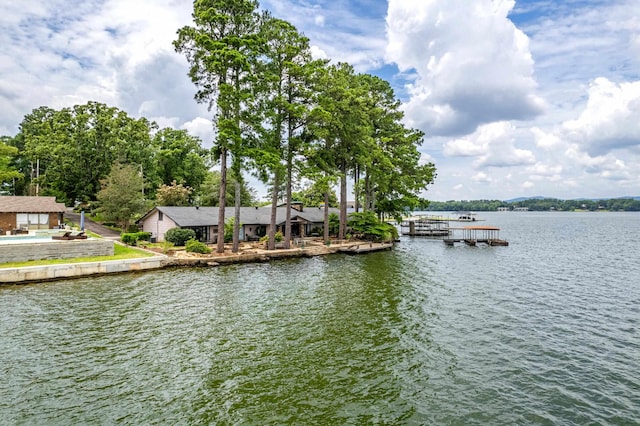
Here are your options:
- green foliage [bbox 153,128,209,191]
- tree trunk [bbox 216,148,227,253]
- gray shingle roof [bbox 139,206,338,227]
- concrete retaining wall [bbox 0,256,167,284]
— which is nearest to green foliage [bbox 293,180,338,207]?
gray shingle roof [bbox 139,206,338,227]

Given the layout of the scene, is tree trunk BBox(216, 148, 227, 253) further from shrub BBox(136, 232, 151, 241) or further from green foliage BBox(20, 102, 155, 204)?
green foliage BBox(20, 102, 155, 204)

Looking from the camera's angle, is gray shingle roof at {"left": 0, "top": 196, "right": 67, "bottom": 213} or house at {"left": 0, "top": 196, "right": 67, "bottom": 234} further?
gray shingle roof at {"left": 0, "top": 196, "right": 67, "bottom": 213}

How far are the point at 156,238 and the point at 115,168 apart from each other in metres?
12.0

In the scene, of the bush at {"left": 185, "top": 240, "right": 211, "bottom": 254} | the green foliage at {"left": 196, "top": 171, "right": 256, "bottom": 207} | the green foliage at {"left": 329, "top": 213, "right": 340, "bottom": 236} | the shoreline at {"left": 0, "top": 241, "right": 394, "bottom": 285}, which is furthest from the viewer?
the green foliage at {"left": 196, "top": 171, "right": 256, "bottom": 207}


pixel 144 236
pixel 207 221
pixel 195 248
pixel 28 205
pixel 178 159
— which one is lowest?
pixel 195 248

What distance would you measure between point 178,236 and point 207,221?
3.99 m

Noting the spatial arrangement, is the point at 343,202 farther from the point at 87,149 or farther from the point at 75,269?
the point at 87,149

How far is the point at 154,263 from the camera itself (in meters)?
26.9

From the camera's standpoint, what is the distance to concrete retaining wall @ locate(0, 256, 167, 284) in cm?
2162

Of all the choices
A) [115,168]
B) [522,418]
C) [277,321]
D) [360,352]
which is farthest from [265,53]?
[522,418]

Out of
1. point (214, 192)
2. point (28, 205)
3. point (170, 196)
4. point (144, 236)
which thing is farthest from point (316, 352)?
point (214, 192)

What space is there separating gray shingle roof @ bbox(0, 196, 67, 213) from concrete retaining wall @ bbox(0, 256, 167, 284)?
20526mm

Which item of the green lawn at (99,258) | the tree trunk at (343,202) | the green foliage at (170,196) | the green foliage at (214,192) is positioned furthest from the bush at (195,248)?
the green foliage at (214,192)

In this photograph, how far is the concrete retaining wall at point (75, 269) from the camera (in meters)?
21.6
